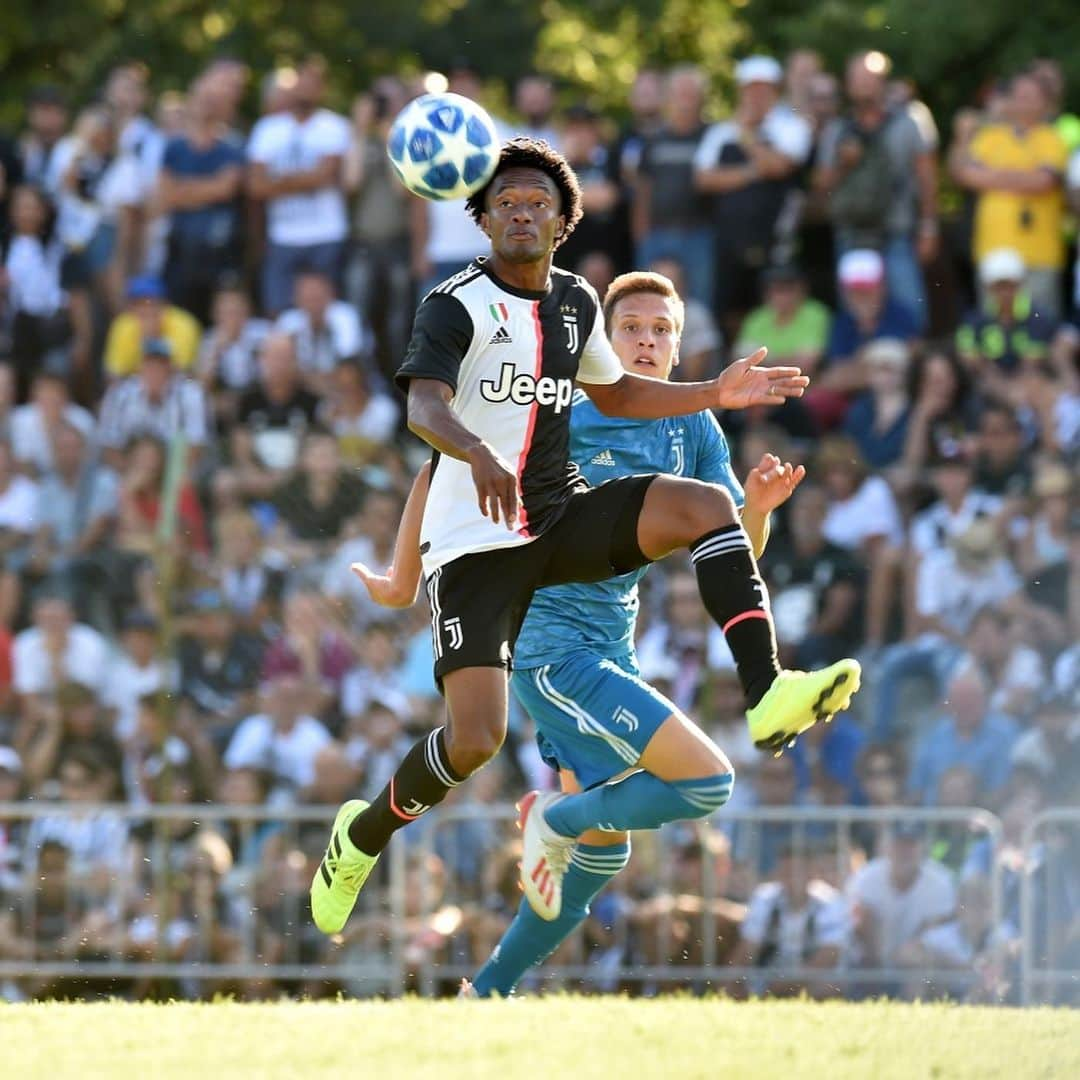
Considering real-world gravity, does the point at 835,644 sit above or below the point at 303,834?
above

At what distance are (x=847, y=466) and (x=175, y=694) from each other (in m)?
4.01

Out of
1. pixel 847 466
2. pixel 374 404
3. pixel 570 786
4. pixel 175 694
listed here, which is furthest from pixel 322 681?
pixel 570 786

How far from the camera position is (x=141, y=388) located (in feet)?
47.8

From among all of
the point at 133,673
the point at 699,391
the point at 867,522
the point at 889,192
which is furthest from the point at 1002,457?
the point at 699,391

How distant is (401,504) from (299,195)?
11.8ft

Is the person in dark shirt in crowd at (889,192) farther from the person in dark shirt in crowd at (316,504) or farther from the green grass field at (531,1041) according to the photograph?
the green grass field at (531,1041)

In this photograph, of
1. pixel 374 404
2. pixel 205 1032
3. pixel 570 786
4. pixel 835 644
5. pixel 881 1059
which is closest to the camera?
pixel 881 1059

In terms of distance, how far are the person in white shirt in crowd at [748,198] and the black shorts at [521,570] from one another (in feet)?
24.1

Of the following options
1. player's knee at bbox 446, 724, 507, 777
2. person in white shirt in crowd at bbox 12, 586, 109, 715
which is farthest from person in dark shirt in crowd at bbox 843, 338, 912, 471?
player's knee at bbox 446, 724, 507, 777

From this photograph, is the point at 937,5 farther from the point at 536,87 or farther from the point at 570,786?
the point at 570,786

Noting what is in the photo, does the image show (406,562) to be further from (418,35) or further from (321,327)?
(418,35)

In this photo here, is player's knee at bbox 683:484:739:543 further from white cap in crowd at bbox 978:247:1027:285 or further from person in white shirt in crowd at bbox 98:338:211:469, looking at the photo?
person in white shirt in crowd at bbox 98:338:211:469

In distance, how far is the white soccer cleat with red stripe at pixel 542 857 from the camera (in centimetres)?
803

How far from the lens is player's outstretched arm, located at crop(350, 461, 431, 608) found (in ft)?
25.9
